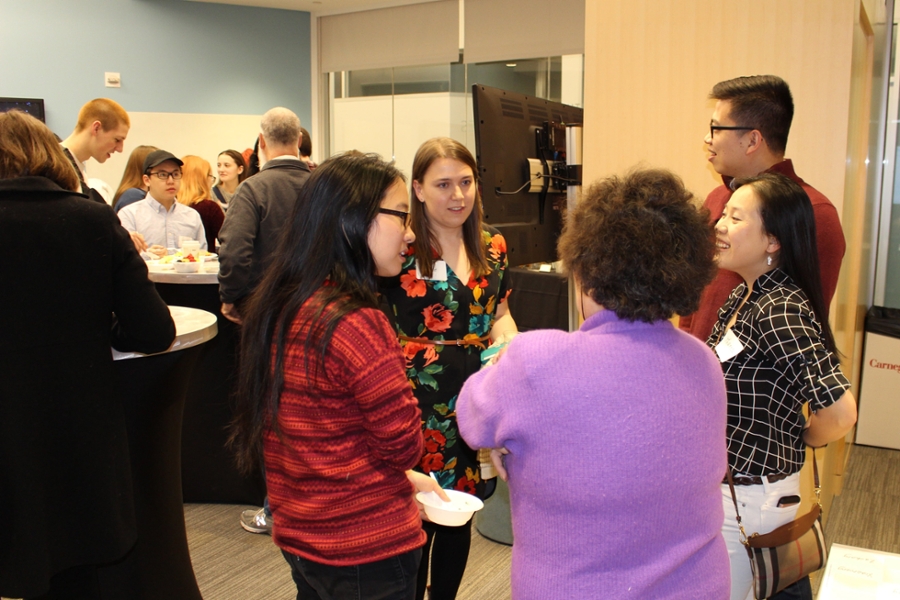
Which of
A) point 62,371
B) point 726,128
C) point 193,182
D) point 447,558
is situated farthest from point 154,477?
point 193,182

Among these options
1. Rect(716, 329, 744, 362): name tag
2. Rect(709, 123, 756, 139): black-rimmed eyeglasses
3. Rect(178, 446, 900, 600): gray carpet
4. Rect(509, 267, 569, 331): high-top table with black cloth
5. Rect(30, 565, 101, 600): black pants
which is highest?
Rect(709, 123, 756, 139): black-rimmed eyeglasses

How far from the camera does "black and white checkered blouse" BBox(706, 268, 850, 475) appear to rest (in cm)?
135

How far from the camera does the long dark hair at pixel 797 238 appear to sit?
57.1 inches

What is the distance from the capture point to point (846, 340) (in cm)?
298

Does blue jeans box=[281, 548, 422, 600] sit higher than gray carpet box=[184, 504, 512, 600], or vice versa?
blue jeans box=[281, 548, 422, 600]

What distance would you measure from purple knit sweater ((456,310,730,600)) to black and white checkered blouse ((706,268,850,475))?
1.50 ft

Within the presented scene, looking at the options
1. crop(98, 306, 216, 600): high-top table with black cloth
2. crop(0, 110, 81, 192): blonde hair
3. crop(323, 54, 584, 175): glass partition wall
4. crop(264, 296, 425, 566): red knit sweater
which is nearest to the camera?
crop(264, 296, 425, 566): red knit sweater

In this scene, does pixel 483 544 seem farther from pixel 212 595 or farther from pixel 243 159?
pixel 243 159

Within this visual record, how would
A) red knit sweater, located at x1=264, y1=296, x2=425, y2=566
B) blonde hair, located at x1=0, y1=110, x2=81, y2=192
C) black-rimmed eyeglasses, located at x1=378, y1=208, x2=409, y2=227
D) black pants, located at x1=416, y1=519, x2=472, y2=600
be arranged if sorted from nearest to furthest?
red knit sweater, located at x1=264, y1=296, x2=425, y2=566
black-rimmed eyeglasses, located at x1=378, y1=208, x2=409, y2=227
blonde hair, located at x1=0, y1=110, x2=81, y2=192
black pants, located at x1=416, y1=519, x2=472, y2=600

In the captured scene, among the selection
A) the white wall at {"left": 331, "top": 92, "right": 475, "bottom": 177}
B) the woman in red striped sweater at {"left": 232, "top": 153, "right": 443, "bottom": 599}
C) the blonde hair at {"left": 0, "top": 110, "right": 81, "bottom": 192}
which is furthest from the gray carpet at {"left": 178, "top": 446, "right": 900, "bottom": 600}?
the white wall at {"left": 331, "top": 92, "right": 475, "bottom": 177}

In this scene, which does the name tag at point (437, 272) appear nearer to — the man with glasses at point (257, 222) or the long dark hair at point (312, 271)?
the long dark hair at point (312, 271)

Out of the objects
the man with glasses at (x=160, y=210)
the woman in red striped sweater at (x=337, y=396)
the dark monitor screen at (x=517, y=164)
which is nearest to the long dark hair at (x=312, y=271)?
the woman in red striped sweater at (x=337, y=396)

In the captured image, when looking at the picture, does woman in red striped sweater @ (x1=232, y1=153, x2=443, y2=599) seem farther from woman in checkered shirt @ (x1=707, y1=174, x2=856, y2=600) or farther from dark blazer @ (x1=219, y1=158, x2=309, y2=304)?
dark blazer @ (x1=219, y1=158, x2=309, y2=304)

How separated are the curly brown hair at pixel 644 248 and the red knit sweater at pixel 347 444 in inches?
14.5
